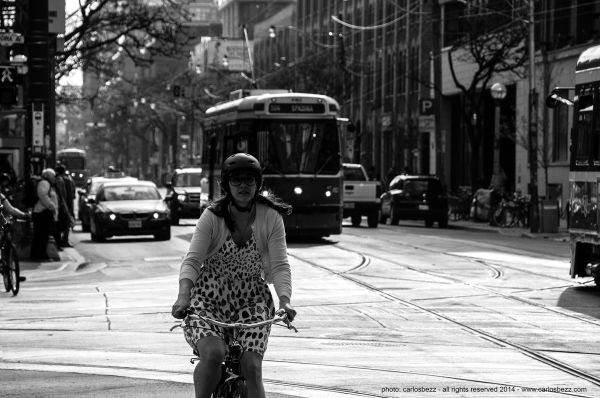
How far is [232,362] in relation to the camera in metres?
7.60

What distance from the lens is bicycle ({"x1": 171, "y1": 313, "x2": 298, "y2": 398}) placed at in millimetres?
7473

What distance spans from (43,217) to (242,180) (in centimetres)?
1934

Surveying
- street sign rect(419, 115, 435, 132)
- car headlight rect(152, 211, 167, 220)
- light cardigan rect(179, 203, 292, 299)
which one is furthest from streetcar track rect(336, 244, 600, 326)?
street sign rect(419, 115, 435, 132)

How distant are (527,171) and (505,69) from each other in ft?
14.4

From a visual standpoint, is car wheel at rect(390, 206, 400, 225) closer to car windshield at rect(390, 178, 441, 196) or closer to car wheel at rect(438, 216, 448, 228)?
car windshield at rect(390, 178, 441, 196)

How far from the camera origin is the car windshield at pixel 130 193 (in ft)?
123

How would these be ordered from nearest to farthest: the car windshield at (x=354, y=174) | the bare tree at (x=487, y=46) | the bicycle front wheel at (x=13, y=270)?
the bicycle front wheel at (x=13, y=270), the car windshield at (x=354, y=174), the bare tree at (x=487, y=46)

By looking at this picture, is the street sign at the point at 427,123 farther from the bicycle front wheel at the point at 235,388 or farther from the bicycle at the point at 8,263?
the bicycle front wheel at the point at 235,388

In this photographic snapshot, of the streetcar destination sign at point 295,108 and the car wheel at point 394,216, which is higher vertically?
the streetcar destination sign at point 295,108

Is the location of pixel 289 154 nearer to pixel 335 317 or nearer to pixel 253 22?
pixel 335 317

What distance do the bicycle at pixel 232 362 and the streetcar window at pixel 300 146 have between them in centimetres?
2507

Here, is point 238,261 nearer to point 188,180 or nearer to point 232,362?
point 232,362

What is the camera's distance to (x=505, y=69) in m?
52.2

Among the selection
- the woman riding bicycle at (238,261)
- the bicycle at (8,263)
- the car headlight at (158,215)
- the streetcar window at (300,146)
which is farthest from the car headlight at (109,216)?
the woman riding bicycle at (238,261)
